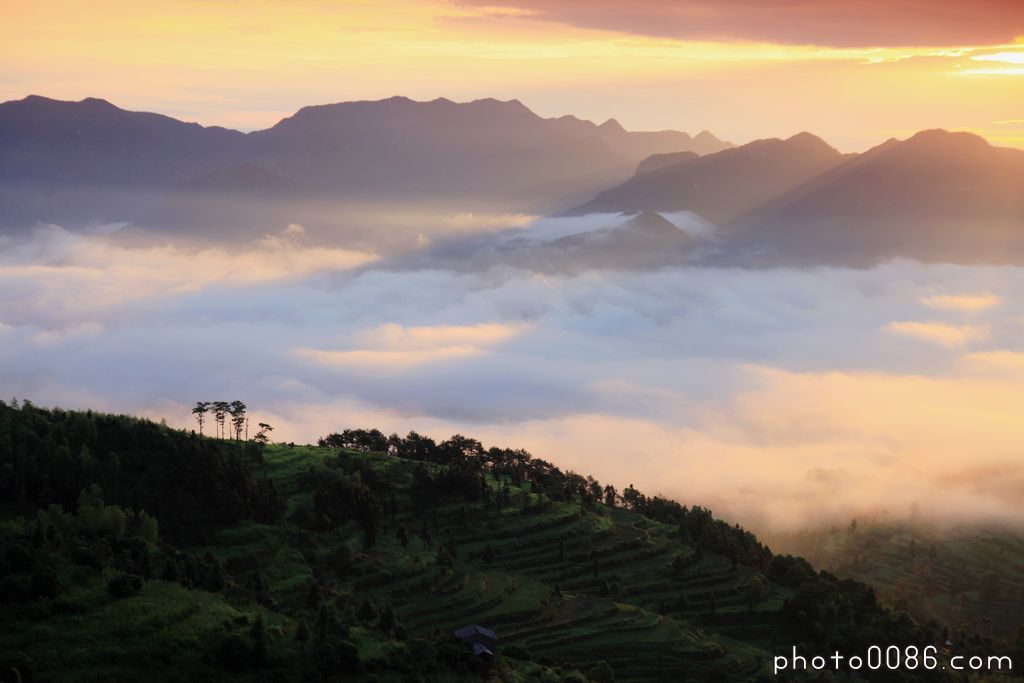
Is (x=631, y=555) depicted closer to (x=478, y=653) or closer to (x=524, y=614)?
(x=524, y=614)

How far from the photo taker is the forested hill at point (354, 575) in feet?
238

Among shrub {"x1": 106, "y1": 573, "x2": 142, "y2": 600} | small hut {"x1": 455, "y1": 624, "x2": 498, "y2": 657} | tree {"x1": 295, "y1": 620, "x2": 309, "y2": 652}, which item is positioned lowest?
small hut {"x1": 455, "y1": 624, "x2": 498, "y2": 657}

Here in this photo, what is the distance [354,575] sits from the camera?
112688mm

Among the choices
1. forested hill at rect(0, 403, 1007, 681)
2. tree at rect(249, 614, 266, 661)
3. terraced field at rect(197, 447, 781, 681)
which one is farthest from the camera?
terraced field at rect(197, 447, 781, 681)

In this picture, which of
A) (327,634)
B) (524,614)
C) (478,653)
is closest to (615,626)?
(524,614)

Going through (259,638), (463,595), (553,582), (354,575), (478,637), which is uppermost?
(354,575)

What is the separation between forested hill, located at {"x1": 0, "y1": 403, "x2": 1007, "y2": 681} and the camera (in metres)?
72.5

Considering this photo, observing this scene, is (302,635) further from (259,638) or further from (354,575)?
(354,575)

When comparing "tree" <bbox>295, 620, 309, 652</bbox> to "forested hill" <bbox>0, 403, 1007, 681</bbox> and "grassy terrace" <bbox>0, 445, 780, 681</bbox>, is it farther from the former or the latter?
"grassy terrace" <bbox>0, 445, 780, 681</bbox>

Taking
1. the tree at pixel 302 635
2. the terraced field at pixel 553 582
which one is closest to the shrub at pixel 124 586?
the tree at pixel 302 635

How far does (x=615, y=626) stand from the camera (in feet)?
364

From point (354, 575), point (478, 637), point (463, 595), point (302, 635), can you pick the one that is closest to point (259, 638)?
point (302, 635)

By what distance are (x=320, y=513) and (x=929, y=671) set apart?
211 ft

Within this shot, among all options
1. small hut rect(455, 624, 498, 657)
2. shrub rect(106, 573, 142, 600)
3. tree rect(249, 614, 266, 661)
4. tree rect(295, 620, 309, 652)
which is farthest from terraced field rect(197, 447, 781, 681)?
tree rect(249, 614, 266, 661)
